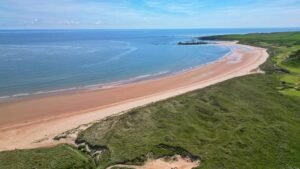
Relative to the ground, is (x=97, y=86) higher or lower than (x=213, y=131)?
lower

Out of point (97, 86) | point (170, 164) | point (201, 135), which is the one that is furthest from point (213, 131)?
point (97, 86)

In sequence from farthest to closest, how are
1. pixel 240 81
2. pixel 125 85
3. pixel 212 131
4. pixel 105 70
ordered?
pixel 105 70 < pixel 125 85 < pixel 240 81 < pixel 212 131

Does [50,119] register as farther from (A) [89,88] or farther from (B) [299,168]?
(B) [299,168]

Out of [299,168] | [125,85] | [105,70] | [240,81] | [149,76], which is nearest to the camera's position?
[299,168]

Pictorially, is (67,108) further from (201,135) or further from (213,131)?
(213,131)

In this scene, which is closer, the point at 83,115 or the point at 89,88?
the point at 83,115

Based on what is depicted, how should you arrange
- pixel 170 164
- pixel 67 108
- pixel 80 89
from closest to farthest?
1. pixel 170 164
2. pixel 67 108
3. pixel 80 89

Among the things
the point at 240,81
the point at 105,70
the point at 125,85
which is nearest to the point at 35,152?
the point at 125,85

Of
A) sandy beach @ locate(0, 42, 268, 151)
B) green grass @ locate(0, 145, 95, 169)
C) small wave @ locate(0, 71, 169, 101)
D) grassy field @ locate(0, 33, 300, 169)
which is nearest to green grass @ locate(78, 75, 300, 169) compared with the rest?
grassy field @ locate(0, 33, 300, 169)
